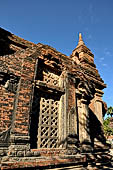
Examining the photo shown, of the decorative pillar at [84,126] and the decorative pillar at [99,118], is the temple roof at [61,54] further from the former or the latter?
the decorative pillar at [84,126]

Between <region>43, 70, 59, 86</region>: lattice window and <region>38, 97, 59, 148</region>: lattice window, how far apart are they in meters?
0.80

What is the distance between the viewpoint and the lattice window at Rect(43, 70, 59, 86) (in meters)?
5.64

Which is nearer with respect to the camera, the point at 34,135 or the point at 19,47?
the point at 34,135

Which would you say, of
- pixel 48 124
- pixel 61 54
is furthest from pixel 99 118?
pixel 61 54

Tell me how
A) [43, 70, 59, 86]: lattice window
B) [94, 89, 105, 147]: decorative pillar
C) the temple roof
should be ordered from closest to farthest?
the temple roof → [43, 70, 59, 86]: lattice window → [94, 89, 105, 147]: decorative pillar

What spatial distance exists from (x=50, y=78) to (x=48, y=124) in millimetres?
2009

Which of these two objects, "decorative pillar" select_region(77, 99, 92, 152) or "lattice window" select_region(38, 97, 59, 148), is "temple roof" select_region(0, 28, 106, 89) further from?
"lattice window" select_region(38, 97, 59, 148)

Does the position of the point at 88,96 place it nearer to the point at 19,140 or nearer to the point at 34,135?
the point at 34,135

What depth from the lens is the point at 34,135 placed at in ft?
14.7

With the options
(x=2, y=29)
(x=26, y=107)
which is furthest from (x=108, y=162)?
(x=2, y=29)

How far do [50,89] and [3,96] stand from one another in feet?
6.24

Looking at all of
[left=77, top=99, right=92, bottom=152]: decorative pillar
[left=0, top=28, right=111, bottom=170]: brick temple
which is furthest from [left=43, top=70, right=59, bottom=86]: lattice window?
[left=77, top=99, right=92, bottom=152]: decorative pillar

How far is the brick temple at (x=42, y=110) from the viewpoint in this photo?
12.5 ft

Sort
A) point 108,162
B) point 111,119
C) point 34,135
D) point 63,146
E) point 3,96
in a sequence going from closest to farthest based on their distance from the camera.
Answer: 1. point 3,96
2. point 34,135
3. point 63,146
4. point 108,162
5. point 111,119
